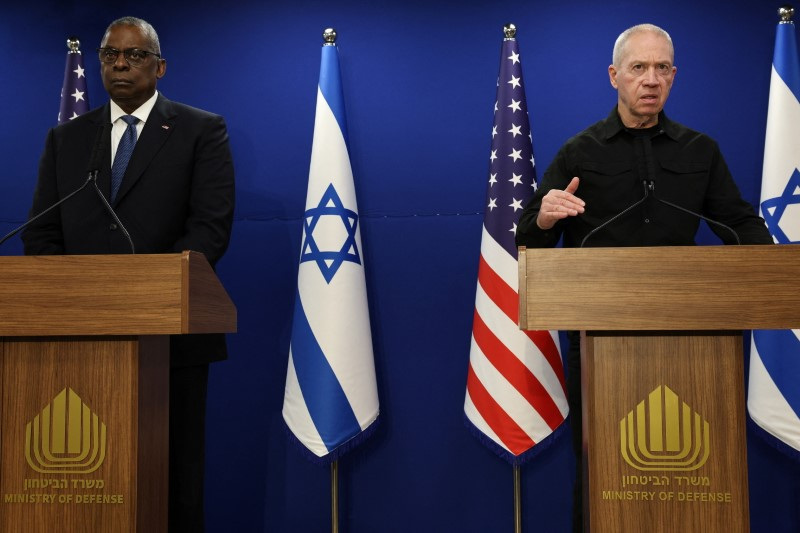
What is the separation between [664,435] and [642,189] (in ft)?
3.20

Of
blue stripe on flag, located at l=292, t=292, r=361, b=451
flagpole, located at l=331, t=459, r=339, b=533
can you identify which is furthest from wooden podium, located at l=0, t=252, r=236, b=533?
flagpole, located at l=331, t=459, r=339, b=533

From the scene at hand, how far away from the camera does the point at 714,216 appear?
110 inches

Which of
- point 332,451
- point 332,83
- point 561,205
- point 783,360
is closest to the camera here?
point 561,205

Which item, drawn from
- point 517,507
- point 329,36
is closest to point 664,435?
point 517,507

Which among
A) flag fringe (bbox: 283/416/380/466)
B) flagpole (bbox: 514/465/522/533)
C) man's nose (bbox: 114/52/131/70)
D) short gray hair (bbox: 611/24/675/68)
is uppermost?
short gray hair (bbox: 611/24/675/68)

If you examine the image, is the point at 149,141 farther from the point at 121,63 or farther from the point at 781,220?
the point at 781,220

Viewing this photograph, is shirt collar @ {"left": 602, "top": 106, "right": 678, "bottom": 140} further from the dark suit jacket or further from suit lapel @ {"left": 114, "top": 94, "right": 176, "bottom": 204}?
suit lapel @ {"left": 114, "top": 94, "right": 176, "bottom": 204}

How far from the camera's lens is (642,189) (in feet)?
8.87

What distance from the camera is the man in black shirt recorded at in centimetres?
268

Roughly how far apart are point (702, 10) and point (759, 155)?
68cm

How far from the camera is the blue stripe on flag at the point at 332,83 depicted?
143 inches

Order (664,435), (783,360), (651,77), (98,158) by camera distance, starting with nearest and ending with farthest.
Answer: (664,435) → (98,158) → (651,77) → (783,360)

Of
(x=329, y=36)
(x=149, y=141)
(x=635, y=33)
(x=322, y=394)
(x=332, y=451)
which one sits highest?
(x=329, y=36)

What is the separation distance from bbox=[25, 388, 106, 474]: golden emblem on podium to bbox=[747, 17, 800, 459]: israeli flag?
2480mm
